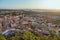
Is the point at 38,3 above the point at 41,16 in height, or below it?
above

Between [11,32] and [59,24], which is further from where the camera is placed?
[59,24]

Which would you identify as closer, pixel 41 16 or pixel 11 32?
pixel 11 32

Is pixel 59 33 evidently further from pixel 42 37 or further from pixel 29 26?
pixel 29 26

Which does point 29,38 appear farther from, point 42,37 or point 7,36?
point 7,36

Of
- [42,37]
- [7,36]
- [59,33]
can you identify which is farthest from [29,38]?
[59,33]

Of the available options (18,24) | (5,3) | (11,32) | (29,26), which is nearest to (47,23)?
(29,26)

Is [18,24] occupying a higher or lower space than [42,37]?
higher

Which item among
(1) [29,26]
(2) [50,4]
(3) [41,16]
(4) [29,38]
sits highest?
(2) [50,4]

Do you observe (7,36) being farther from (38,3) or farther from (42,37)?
(38,3)
